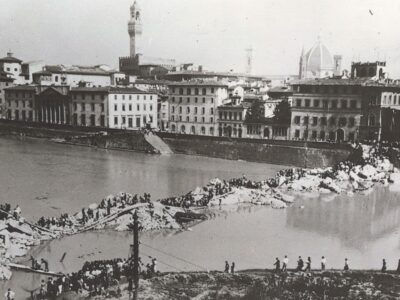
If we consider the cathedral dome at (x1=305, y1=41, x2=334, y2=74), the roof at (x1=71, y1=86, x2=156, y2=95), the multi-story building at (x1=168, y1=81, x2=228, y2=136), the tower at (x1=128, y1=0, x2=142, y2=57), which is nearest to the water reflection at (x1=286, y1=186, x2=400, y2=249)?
the multi-story building at (x1=168, y1=81, x2=228, y2=136)

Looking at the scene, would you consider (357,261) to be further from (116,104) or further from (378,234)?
(116,104)

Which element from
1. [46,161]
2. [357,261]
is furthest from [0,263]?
[46,161]

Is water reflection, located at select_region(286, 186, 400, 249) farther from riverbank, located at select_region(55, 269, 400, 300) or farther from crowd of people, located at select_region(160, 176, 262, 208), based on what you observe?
riverbank, located at select_region(55, 269, 400, 300)

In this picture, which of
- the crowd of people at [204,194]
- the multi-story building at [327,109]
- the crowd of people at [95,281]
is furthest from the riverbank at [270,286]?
the multi-story building at [327,109]

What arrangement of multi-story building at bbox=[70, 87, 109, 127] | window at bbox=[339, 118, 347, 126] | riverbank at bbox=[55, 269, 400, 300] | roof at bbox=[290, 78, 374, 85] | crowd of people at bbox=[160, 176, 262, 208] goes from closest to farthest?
riverbank at bbox=[55, 269, 400, 300]
crowd of people at bbox=[160, 176, 262, 208]
roof at bbox=[290, 78, 374, 85]
window at bbox=[339, 118, 347, 126]
multi-story building at bbox=[70, 87, 109, 127]

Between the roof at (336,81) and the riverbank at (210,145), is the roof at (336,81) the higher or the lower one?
the higher one

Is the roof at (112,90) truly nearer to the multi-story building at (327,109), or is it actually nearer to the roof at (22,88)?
the roof at (22,88)
